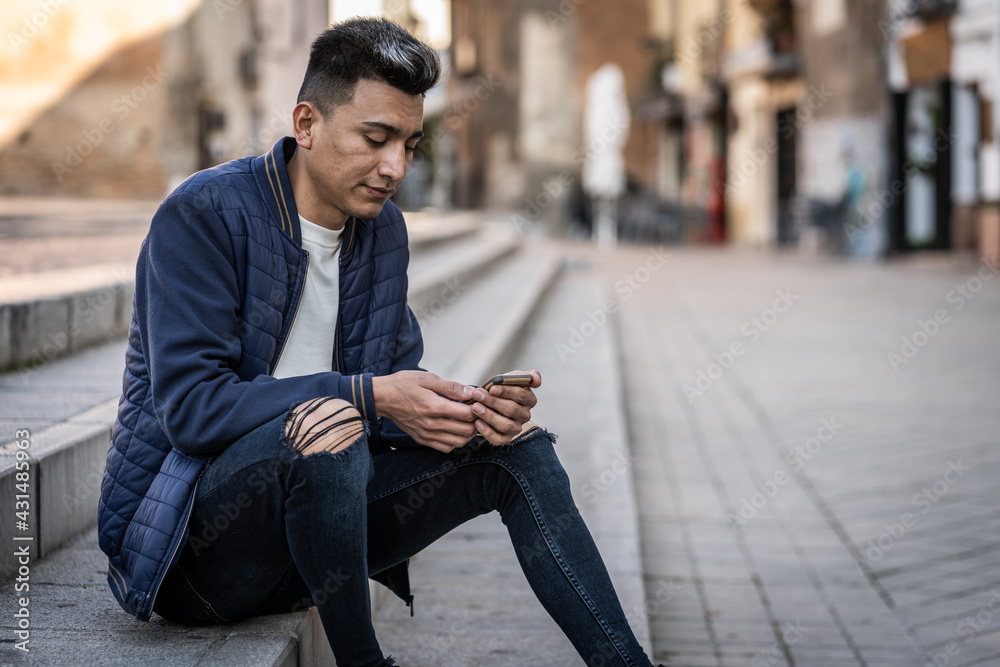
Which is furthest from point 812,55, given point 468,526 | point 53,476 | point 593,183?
point 53,476

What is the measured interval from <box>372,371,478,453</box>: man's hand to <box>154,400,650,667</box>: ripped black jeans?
0.10 meters

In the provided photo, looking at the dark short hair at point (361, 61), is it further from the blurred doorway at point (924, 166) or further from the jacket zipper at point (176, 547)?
the blurred doorway at point (924, 166)

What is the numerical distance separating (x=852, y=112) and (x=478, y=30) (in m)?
18.5

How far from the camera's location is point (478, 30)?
36125 mm

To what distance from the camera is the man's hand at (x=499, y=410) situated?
2135 mm

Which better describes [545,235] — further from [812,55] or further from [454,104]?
[454,104]

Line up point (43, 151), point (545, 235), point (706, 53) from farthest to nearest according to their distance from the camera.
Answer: point (706, 53) → point (545, 235) → point (43, 151)

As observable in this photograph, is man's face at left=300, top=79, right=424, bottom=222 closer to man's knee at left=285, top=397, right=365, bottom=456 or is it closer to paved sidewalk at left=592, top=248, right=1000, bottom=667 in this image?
man's knee at left=285, top=397, right=365, bottom=456
